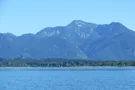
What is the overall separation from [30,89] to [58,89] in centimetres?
392

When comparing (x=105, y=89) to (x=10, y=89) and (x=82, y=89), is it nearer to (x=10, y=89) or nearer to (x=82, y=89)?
(x=82, y=89)

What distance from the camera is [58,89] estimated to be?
6000cm

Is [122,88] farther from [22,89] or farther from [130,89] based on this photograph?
[22,89]

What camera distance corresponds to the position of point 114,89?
191 feet

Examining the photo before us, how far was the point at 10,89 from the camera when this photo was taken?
195 ft

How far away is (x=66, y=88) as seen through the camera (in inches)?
2411

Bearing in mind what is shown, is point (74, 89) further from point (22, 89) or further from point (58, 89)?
point (22, 89)

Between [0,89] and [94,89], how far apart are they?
12969mm

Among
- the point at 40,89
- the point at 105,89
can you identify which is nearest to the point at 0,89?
the point at 40,89

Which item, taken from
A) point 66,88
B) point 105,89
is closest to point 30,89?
point 66,88

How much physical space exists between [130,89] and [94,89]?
4895mm

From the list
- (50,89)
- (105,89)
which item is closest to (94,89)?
(105,89)

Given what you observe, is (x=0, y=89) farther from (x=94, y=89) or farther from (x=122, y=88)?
(x=122, y=88)

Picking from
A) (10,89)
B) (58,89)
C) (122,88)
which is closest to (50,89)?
(58,89)
